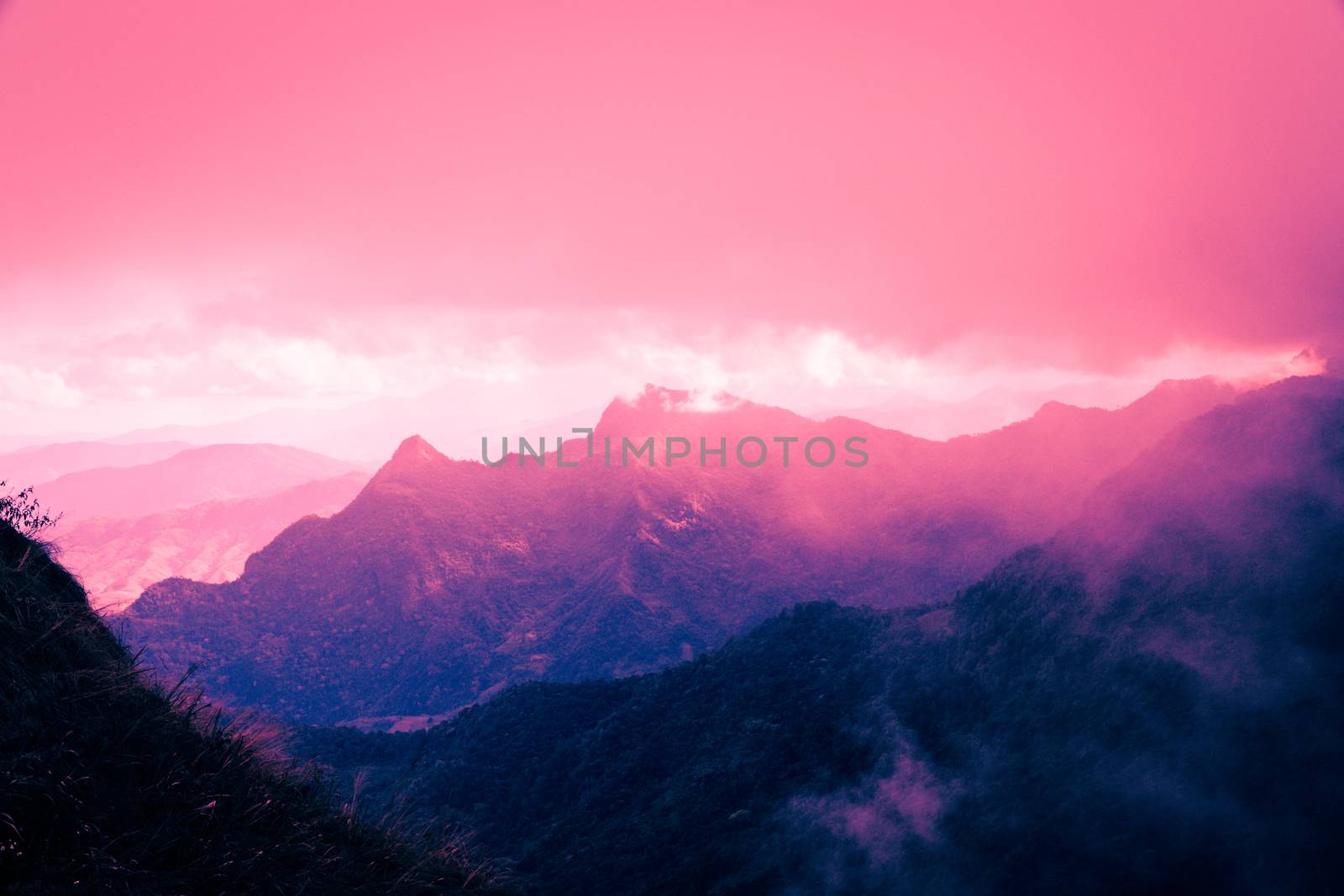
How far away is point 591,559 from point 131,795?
6822cm

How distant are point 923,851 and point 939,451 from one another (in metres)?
67.9

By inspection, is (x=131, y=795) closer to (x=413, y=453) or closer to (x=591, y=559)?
(x=591, y=559)

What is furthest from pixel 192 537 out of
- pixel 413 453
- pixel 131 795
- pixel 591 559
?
pixel 131 795

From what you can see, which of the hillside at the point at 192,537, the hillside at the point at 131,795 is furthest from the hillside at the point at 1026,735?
the hillside at the point at 192,537

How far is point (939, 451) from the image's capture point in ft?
266

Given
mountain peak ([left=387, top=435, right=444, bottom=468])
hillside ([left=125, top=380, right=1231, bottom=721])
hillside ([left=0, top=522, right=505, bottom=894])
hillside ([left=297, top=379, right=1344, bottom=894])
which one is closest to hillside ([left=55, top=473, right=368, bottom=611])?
mountain peak ([left=387, top=435, right=444, bottom=468])

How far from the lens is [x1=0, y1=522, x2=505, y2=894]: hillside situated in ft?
19.1

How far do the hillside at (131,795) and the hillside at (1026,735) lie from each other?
12.3 m

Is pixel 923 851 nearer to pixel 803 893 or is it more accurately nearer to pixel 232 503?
pixel 803 893

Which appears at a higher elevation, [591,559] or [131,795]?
[131,795]

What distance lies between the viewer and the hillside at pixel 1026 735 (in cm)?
1493

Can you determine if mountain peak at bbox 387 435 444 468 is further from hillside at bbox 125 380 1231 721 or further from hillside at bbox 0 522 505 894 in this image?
hillside at bbox 0 522 505 894

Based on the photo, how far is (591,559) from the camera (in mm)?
74312

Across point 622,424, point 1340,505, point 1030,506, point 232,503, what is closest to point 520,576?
point 622,424
